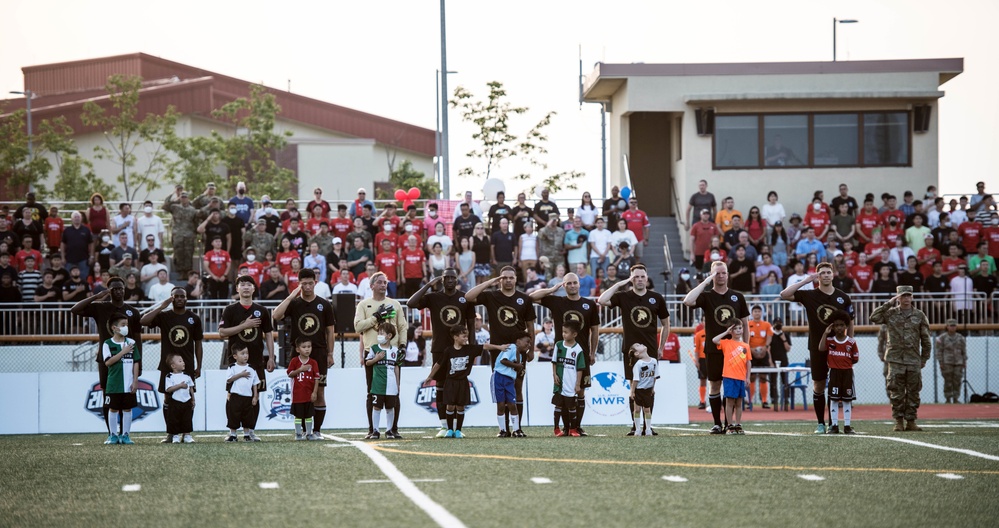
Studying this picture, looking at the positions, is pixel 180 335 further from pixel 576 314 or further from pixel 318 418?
pixel 576 314

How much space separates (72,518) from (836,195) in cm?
2559

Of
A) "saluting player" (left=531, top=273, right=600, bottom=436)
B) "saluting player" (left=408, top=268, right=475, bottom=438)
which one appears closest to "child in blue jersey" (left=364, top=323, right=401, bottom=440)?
"saluting player" (left=408, top=268, right=475, bottom=438)

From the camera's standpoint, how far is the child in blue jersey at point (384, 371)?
15.4 meters

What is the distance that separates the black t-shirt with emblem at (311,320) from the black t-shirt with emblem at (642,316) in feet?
12.3

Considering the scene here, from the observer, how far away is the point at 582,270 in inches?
953

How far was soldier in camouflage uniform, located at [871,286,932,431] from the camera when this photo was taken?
52.2ft

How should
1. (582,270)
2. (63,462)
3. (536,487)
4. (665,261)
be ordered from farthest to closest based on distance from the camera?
(665,261)
(582,270)
(63,462)
(536,487)

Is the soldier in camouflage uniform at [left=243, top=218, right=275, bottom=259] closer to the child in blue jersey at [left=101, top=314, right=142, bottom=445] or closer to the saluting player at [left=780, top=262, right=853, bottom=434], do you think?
the child in blue jersey at [left=101, top=314, right=142, bottom=445]

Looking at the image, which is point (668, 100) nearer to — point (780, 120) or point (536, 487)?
point (780, 120)

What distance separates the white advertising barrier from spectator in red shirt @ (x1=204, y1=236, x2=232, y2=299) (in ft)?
24.8

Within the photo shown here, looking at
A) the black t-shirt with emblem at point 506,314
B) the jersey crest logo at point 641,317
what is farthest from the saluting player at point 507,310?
the jersey crest logo at point 641,317

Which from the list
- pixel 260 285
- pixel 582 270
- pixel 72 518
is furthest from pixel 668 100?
pixel 72 518

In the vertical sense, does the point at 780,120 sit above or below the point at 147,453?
above

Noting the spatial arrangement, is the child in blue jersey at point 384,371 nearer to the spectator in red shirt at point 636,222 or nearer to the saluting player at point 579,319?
the saluting player at point 579,319
